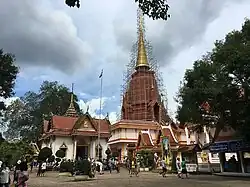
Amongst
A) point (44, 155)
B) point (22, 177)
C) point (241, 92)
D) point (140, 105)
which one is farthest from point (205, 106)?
point (140, 105)

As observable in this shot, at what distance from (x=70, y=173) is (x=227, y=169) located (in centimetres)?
1352

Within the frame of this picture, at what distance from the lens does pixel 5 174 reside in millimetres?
13188

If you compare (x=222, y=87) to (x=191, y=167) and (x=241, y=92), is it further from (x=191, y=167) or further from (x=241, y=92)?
(x=191, y=167)

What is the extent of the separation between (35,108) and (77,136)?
21404mm

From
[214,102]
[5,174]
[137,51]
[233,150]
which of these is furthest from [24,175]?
[137,51]

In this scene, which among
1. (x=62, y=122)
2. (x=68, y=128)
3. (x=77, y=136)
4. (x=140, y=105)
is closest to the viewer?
(x=77, y=136)

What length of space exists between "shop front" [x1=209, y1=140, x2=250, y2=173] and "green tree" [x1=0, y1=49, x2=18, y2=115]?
61.3 ft

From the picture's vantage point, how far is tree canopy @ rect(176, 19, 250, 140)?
19.9 metres

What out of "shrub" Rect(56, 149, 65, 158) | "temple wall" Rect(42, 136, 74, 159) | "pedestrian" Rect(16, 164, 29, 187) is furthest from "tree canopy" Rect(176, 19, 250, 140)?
"temple wall" Rect(42, 136, 74, 159)

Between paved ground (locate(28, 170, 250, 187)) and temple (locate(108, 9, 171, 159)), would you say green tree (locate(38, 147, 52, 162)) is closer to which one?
paved ground (locate(28, 170, 250, 187))

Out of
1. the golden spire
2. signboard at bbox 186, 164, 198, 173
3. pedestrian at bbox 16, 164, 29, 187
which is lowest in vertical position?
pedestrian at bbox 16, 164, 29, 187

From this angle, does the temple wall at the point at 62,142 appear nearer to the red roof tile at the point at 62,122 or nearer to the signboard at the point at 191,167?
the red roof tile at the point at 62,122

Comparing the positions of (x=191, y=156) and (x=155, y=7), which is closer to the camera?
(x=155, y=7)

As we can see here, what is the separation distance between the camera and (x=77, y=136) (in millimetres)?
Answer: 40000
